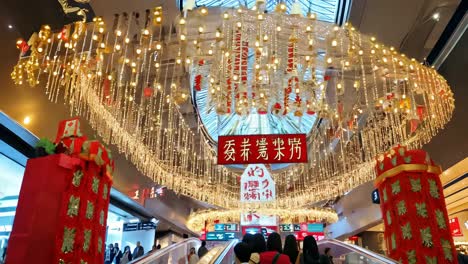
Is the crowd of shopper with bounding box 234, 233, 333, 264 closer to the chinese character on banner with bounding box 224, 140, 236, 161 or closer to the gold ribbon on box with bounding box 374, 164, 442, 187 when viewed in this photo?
the gold ribbon on box with bounding box 374, 164, 442, 187

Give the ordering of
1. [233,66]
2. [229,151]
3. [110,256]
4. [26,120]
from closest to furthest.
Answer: [233,66]
[26,120]
[229,151]
[110,256]

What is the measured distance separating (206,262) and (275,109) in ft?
13.3

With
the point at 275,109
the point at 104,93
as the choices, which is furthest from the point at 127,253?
the point at 275,109

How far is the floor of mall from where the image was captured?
14.9ft

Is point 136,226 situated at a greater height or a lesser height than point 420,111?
lesser

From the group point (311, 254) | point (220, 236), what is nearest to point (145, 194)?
point (220, 236)

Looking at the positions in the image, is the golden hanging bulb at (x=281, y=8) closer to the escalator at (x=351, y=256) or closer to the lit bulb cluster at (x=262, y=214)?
the escalator at (x=351, y=256)

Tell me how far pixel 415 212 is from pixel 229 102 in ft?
12.6

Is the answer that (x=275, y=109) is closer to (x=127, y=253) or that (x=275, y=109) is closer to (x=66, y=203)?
(x=66, y=203)

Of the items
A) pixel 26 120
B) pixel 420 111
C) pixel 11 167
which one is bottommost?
pixel 11 167

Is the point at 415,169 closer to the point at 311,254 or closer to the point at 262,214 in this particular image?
the point at 311,254

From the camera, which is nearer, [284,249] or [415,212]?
[284,249]

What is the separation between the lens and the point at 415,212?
4.81 metres

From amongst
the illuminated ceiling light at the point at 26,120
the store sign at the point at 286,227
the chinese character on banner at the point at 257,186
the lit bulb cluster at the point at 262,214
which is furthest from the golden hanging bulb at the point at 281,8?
the store sign at the point at 286,227
